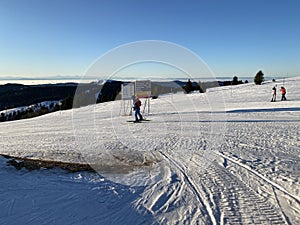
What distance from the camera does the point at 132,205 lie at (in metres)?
4.79

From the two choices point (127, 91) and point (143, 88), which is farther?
point (127, 91)

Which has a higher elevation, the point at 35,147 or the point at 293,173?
the point at 293,173

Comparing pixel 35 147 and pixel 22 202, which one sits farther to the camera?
pixel 35 147

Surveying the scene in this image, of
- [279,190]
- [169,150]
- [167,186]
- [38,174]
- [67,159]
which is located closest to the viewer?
[279,190]

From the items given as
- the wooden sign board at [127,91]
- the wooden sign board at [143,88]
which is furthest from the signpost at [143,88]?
the wooden sign board at [127,91]

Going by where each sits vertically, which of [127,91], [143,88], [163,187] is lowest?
[163,187]

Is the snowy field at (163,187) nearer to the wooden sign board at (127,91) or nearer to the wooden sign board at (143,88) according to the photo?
the wooden sign board at (143,88)

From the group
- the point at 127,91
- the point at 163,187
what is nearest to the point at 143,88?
the point at 127,91

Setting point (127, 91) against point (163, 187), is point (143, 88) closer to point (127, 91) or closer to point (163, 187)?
point (127, 91)

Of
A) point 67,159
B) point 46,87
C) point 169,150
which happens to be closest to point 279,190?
point 169,150

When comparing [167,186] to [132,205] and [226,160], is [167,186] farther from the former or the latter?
[226,160]

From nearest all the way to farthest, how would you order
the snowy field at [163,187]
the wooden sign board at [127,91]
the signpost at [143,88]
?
the snowy field at [163,187]
the signpost at [143,88]
the wooden sign board at [127,91]

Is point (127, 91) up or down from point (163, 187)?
up

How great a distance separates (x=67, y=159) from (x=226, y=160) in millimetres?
5705
